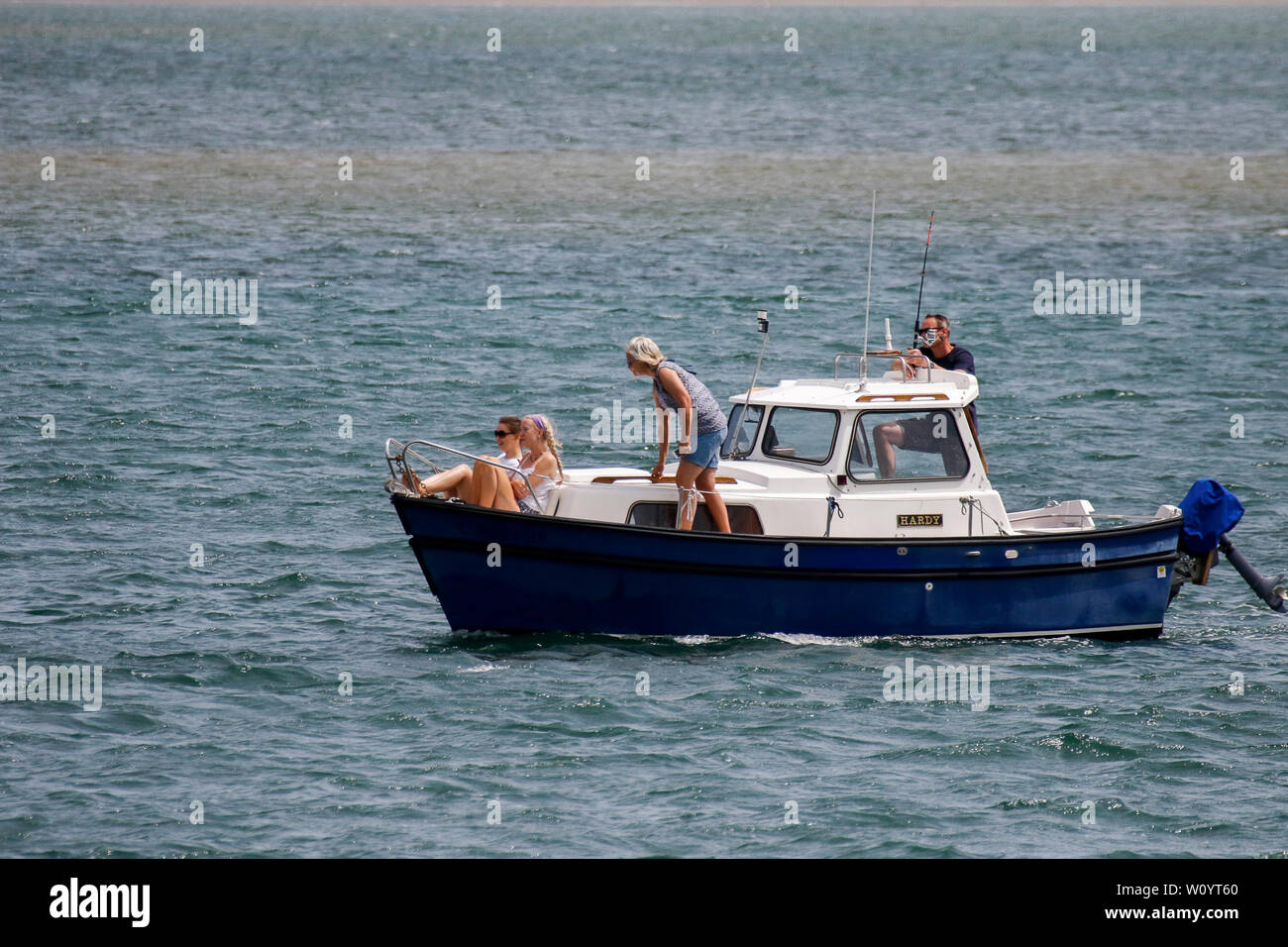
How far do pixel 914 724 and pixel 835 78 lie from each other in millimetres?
91431

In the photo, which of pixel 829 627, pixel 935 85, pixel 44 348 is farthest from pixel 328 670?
pixel 935 85

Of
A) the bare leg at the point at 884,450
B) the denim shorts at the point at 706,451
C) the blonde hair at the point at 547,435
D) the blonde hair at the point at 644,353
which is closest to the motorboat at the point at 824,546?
the bare leg at the point at 884,450

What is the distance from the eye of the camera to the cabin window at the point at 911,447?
16578 millimetres

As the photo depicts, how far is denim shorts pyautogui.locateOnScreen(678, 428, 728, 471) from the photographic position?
15789mm

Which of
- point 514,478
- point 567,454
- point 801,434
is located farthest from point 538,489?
point 567,454

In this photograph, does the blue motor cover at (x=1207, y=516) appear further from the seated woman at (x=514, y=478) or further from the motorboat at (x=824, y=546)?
the seated woman at (x=514, y=478)

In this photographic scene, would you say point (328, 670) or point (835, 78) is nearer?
point (328, 670)

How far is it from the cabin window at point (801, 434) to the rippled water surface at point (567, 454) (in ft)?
6.16

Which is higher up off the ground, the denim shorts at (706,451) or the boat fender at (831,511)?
the denim shorts at (706,451)

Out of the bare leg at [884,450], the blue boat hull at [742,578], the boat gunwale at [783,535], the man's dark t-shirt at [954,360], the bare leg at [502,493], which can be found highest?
the man's dark t-shirt at [954,360]

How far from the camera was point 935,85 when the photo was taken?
98125 millimetres

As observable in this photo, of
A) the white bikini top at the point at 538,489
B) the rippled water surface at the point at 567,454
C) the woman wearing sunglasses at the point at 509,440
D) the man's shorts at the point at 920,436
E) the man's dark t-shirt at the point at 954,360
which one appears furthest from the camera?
the man's dark t-shirt at the point at 954,360
